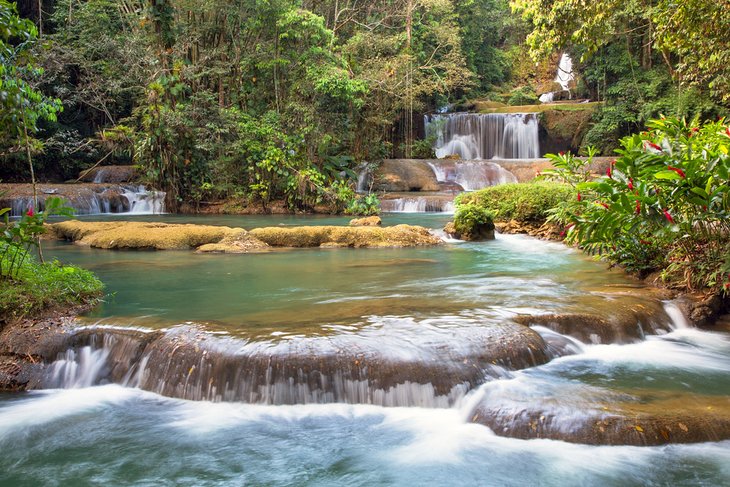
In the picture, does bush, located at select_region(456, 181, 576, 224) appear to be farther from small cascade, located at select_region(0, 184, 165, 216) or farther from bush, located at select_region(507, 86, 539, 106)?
Result: bush, located at select_region(507, 86, 539, 106)

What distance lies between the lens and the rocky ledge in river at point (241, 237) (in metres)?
11.2

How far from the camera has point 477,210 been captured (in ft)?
41.2

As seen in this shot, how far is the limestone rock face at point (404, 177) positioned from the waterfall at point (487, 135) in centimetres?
484

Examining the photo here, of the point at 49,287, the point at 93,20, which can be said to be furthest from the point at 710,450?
the point at 93,20

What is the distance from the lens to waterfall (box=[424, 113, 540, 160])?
26.3 meters

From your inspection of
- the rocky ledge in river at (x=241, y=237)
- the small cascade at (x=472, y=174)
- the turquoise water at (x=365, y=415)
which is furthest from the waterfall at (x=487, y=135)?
the turquoise water at (x=365, y=415)

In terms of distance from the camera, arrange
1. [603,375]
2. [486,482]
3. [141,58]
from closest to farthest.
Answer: [486,482] → [603,375] → [141,58]

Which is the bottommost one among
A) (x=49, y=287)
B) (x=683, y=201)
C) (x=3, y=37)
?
(x=49, y=287)

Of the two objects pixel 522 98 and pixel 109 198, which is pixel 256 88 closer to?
pixel 109 198

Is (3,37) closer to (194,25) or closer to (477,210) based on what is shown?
(477,210)

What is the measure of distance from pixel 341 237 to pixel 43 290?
258 inches

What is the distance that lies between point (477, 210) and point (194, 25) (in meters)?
13.9

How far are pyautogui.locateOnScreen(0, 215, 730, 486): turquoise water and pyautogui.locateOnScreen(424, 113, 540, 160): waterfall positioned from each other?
19.9 meters

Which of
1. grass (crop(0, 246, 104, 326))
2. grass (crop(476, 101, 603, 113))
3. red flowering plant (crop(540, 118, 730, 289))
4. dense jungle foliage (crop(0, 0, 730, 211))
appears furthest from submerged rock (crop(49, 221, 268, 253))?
grass (crop(476, 101, 603, 113))
